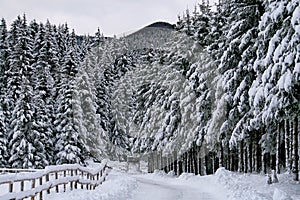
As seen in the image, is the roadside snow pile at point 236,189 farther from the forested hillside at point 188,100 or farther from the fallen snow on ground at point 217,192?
the forested hillside at point 188,100

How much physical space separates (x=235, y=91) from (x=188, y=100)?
8.60 m

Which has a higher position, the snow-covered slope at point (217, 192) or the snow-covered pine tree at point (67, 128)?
the snow-covered pine tree at point (67, 128)

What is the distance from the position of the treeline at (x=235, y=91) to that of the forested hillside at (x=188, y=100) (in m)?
0.07

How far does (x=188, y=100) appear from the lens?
35.3m

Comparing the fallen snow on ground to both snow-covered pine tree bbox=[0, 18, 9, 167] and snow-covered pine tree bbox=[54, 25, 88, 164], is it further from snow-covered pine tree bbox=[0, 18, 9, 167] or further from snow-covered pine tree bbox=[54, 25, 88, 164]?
snow-covered pine tree bbox=[0, 18, 9, 167]

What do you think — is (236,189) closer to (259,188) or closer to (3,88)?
(259,188)

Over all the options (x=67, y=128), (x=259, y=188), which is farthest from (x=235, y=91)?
(x=67, y=128)

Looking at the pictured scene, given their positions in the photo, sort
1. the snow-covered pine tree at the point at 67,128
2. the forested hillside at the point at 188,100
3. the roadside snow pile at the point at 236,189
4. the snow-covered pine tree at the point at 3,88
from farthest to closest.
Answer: the snow-covered pine tree at the point at 3,88, the snow-covered pine tree at the point at 67,128, the forested hillside at the point at 188,100, the roadside snow pile at the point at 236,189

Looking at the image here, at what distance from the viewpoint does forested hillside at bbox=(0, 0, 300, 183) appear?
1964 cm

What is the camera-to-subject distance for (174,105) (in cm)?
3825

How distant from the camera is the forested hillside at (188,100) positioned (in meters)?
19.6

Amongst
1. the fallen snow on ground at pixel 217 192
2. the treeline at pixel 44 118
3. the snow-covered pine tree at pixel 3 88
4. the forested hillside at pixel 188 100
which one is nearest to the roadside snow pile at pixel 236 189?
the fallen snow on ground at pixel 217 192

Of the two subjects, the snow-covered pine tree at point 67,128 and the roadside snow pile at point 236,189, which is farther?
the snow-covered pine tree at point 67,128

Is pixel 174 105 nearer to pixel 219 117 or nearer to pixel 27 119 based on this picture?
pixel 219 117
